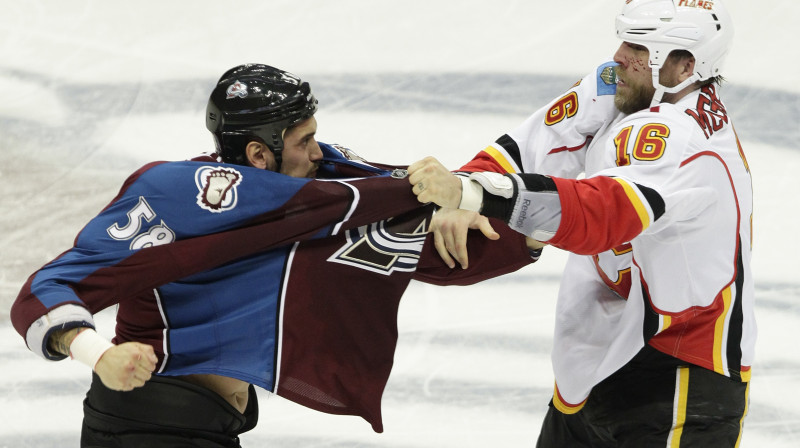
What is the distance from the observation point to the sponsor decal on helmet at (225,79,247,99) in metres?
2.82

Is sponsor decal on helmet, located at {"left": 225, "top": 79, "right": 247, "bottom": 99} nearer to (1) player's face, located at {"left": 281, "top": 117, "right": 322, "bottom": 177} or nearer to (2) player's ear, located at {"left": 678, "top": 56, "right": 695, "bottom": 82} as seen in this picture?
(1) player's face, located at {"left": 281, "top": 117, "right": 322, "bottom": 177}

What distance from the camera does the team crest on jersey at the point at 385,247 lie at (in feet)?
9.29

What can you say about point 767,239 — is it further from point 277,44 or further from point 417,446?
point 277,44

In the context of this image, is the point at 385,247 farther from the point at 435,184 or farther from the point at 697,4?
the point at 697,4

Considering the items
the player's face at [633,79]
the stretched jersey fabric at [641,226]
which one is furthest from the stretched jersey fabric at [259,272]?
the player's face at [633,79]

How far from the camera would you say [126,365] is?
7.57 ft

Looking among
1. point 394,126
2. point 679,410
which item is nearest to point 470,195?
point 679,410

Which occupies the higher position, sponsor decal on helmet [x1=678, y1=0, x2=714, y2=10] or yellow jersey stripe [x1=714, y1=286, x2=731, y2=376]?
sponsor decal on helmet [x1=678, y1=0, x2=714, y2=10]

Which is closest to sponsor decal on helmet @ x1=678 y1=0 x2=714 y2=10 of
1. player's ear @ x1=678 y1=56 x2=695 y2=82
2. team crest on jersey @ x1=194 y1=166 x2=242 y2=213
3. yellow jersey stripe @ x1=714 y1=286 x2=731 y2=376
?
player's ear @ x1=678 y1=56 x2=695 y2=82

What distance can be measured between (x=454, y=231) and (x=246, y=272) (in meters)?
0.65

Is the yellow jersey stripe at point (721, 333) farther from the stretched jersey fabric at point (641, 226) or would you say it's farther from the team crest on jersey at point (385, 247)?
the team crest on jersey at point (385, 247)

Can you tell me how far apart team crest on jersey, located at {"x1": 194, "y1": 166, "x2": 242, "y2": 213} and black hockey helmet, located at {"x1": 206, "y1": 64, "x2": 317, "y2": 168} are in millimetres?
204

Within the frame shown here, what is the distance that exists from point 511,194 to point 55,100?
4226 mm

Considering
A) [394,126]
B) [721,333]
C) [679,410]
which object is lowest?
[394,126]
